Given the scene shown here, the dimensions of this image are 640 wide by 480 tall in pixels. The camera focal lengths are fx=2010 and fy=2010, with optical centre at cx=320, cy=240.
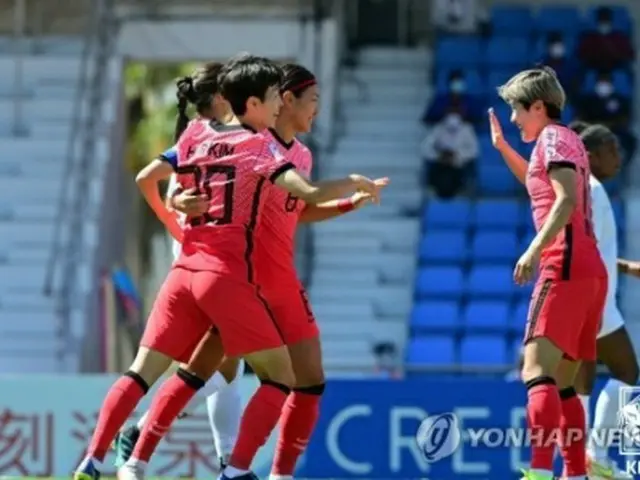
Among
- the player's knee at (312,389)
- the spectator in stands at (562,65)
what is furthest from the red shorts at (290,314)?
the spectator in stands at (562,65)

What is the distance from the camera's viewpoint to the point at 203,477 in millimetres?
13516

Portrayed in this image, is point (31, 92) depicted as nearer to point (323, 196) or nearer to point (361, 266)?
point (361, 266)

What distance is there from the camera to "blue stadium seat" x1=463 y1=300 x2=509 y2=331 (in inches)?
719

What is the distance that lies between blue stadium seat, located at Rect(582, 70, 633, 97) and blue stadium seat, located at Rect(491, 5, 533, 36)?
4.18 feet

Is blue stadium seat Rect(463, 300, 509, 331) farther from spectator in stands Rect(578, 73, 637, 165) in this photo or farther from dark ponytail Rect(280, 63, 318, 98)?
dark ponytail Rect(280, 63, 318, 98)

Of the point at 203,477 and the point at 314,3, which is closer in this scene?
the point at 203,477

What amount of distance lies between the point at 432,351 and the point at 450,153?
6.96 feet

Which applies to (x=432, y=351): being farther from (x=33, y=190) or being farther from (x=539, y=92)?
(x=539, y=92)

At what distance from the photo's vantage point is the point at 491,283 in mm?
18656

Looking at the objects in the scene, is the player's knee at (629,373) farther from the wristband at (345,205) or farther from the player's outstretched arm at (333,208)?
the wristband at (345,205)

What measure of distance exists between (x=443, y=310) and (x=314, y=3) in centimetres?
393

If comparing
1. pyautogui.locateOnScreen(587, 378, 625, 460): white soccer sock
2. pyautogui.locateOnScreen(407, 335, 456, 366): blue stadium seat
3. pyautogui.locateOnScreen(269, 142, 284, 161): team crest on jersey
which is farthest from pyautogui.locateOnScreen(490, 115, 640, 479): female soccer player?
pyautogui.locateOnScreen(407, 335, 456, 366): blue stadium seat

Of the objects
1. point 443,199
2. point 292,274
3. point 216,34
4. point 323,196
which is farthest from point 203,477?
point 216,34

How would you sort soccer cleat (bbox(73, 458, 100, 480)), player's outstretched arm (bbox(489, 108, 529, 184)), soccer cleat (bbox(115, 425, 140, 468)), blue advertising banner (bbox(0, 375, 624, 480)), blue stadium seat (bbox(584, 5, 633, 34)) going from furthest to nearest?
blue stadium seat (bbox(584, 5, 633, 34)), blue advertising banner (bbox(0, 375, 624, 480)), soccer cleat (bbox(115, 425, 140, 468)), player's outstretched arm (bbox(489, 108, 529, 184)), soccer cleat (bbox(73, 458, 100, 480))
